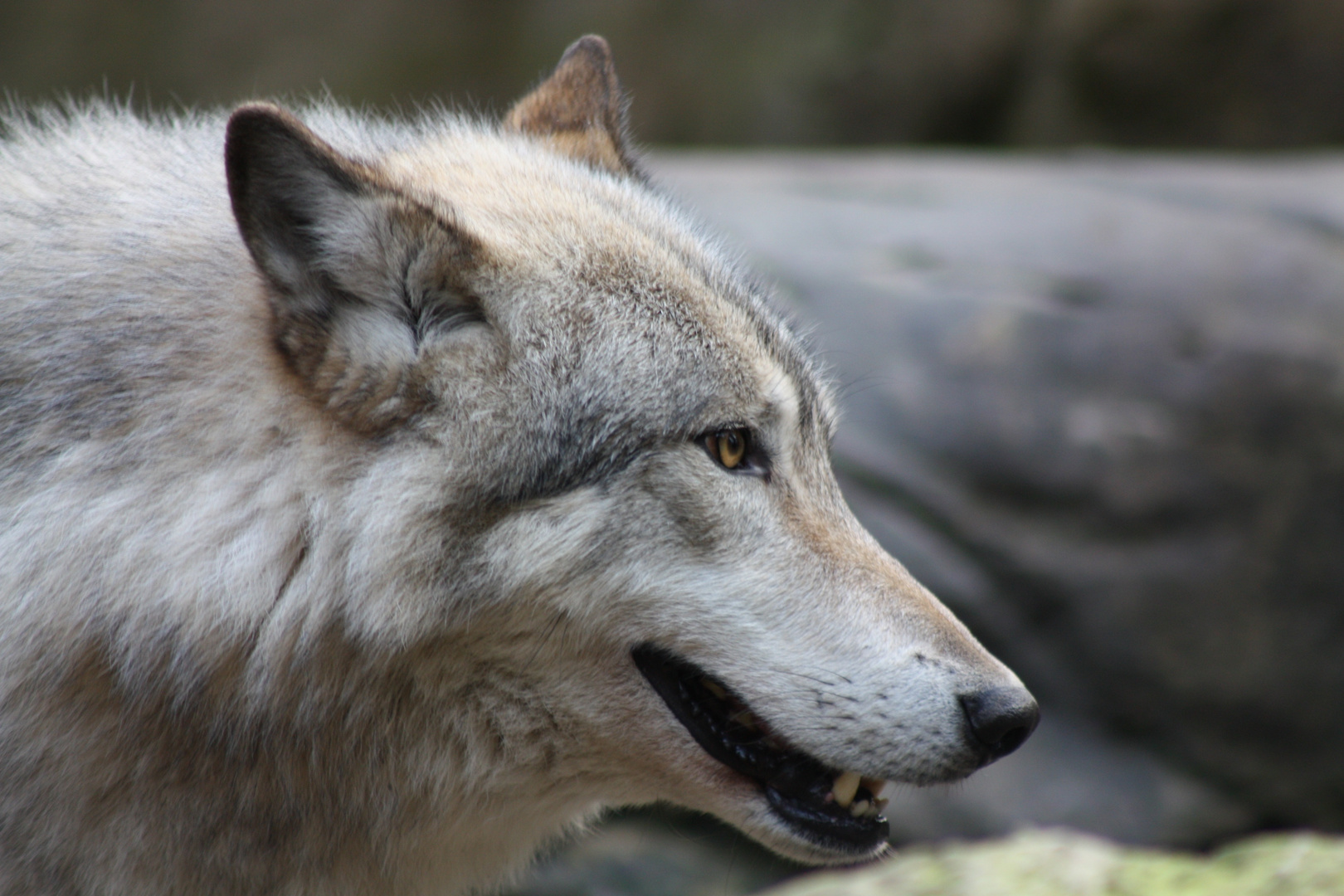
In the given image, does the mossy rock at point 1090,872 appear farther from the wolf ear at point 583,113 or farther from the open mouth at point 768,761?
the wolf ear at point 583,113

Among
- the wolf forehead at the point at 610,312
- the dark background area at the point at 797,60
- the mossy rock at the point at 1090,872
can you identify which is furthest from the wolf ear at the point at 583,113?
the dark background area at the point at 797,60

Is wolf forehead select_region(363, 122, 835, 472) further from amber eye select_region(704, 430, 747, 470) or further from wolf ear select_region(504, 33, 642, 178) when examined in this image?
wolf ear select_region(504, 33, 642, 178)

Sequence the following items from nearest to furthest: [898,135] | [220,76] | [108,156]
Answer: [108,156]
[898,135]
[220,76]

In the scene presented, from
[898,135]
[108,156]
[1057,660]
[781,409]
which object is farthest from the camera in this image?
[898,135]

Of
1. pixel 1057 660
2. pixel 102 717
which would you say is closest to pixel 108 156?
pixel 102 717

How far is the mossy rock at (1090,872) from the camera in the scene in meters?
3.40

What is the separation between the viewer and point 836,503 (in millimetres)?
2820

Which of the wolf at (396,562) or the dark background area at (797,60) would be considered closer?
the wolf at (396,562)

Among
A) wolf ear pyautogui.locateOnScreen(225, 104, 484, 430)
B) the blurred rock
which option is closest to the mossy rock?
the blurred rock

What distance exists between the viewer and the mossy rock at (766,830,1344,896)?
3.40 m

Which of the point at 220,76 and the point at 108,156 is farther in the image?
the point at 220,76

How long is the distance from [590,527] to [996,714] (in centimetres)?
96

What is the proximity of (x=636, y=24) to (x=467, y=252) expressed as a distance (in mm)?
10394

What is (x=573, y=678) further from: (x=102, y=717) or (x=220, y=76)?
(x=220, y=76)
